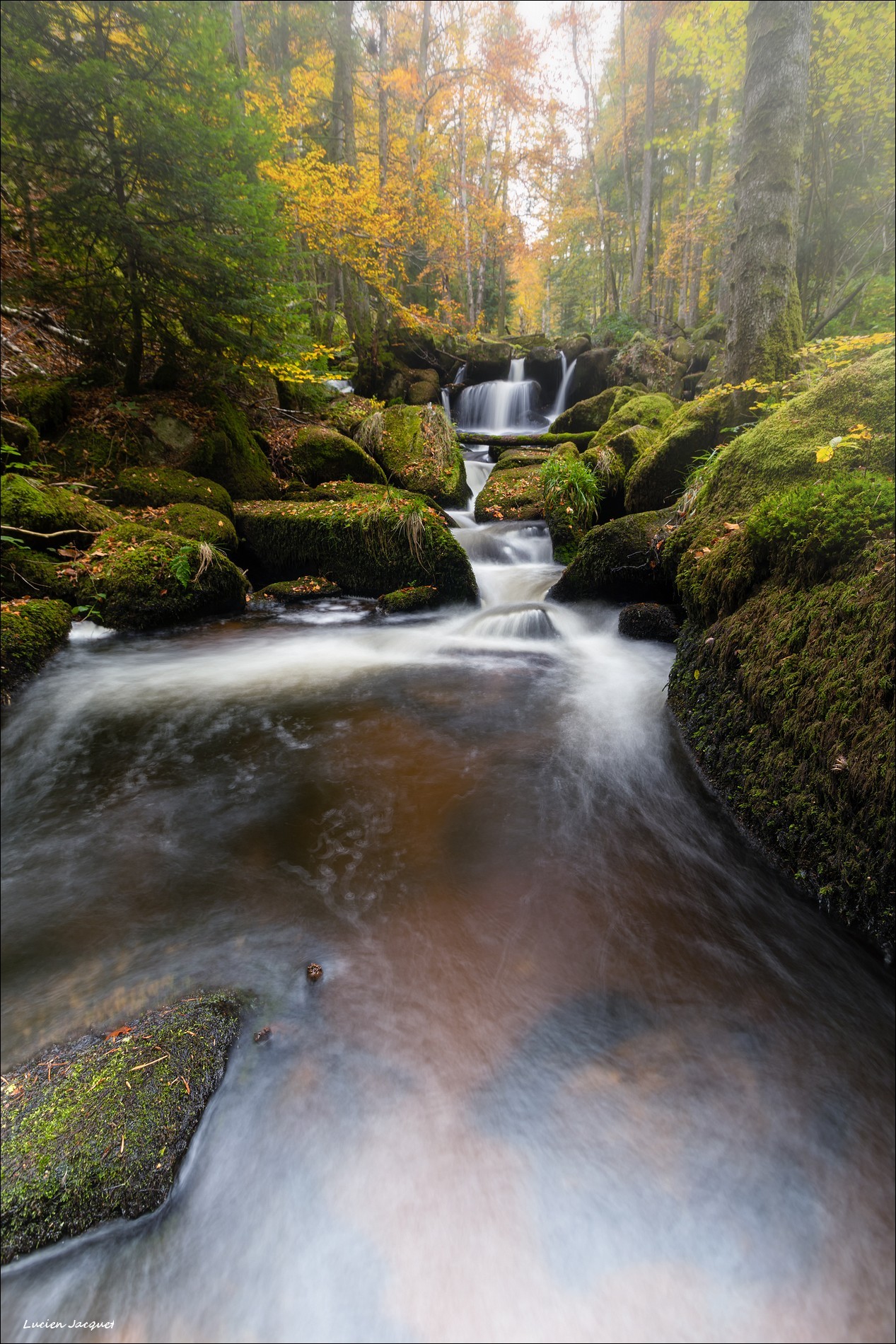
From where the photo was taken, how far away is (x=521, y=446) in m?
12.5

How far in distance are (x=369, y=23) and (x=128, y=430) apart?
31926 millimetres

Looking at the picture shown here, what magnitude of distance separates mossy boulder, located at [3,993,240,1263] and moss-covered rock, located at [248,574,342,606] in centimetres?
591

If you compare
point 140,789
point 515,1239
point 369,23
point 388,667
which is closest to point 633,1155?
point 515,1239

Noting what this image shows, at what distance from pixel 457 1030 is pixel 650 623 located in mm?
4610

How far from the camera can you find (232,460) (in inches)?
328

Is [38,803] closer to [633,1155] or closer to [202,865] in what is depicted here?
[202,865]

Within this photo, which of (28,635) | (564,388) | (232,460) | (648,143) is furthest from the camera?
(564,388)

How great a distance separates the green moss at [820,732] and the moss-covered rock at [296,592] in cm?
536

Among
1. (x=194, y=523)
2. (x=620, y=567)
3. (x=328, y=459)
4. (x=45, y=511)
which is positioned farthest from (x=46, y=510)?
(x=620, y=567)

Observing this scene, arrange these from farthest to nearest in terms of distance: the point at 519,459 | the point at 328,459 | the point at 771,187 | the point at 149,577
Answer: the point at 519,459
the point at 328,459
the point at 149,577
the point at 771,187

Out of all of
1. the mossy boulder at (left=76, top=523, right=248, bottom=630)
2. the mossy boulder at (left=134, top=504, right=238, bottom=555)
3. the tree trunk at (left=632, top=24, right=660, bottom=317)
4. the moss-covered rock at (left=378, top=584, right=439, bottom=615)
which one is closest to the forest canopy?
the tree trunk at (left=632, top=24, right=660, bottom=317)

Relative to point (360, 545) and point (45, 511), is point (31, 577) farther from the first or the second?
point (360, 545)

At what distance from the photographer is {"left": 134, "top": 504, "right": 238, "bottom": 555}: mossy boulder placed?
662 cm

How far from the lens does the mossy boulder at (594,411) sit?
12859mm
